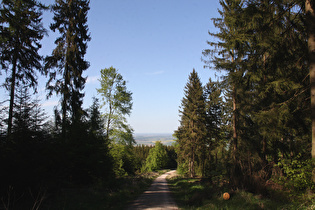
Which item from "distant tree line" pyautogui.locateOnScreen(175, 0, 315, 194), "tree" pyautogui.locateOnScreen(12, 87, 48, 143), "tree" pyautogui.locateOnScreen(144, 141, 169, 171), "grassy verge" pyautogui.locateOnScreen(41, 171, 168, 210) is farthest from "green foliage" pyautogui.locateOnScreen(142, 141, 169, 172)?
"tree" pyautogui.locateOnScreen(12, 87, 48, 143)

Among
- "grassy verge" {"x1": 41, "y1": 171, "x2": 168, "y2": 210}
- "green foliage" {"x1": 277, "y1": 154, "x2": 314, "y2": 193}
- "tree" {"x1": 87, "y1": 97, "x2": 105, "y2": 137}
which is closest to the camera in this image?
"green foliage" {"x1": 277, "y1": 154, "x2": 314, "y2": 193}

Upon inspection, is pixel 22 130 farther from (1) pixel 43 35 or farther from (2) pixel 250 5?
(2) pixel 250 5

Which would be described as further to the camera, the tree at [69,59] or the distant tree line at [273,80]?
the tree at [69,59]

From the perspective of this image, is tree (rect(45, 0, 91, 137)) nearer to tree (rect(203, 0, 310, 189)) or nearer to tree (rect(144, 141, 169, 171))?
tree (rect(203, 0, 310, 189))

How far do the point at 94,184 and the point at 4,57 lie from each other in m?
9.34

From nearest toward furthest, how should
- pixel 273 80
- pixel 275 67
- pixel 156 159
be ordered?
pixel 275 67
pixel 273 80
pixel 156 159

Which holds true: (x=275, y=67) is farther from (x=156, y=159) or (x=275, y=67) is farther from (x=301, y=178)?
(x=156, y=159)

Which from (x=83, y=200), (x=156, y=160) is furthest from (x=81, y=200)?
(x=156, y=160)

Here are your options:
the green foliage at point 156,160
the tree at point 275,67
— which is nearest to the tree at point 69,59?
the tree at point 275,67

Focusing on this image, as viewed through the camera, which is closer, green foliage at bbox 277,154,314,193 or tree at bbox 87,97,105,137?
green foliage at bbox 277,154,314,193

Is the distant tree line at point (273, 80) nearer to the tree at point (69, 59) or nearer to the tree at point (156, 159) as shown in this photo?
the tree at point (69, 59)

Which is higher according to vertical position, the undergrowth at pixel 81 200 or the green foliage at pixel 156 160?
the undergrowth at pixel 81 200

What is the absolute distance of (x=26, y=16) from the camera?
40.0 ft

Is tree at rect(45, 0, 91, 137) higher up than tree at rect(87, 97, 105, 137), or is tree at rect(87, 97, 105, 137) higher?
tree at rect(45, 0, 91, 137)
